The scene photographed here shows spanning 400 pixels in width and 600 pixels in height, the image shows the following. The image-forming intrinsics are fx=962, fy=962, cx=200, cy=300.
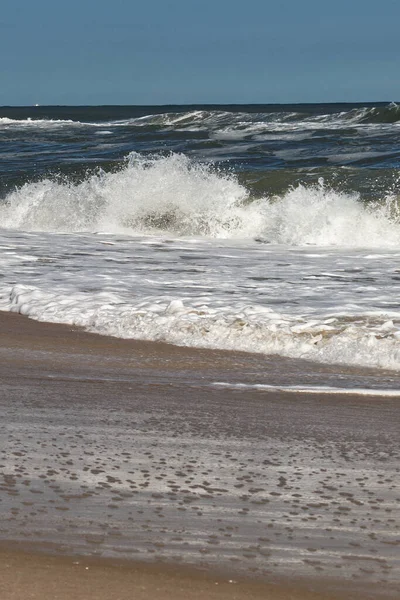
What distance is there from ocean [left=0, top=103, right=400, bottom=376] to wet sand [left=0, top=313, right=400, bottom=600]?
3.06 feet

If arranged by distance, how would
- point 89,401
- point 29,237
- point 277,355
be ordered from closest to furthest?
point 89,401, point 277,355, point 29,237

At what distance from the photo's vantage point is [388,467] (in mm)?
2662

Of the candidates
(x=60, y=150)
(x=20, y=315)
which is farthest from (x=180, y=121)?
(x=20, y=315)

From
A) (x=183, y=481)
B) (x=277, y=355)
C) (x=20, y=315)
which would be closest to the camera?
(x=183, y=481)

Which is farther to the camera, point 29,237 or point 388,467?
point 29,237

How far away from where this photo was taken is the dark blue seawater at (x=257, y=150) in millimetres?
13461

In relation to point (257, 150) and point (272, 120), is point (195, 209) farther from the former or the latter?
point (272, 120)

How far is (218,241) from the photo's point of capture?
34.5 feet

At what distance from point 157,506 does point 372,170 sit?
11932 millimetres

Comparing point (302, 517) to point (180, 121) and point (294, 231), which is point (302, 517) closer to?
point (294, 231)

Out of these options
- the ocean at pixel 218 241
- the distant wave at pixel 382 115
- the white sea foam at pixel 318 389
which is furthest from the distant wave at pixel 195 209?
the distant wave at pixel 382 115

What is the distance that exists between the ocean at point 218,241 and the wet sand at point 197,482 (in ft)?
3.06

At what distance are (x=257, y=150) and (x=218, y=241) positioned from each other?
7.92 m

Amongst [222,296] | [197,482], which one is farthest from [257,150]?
[197,482]
